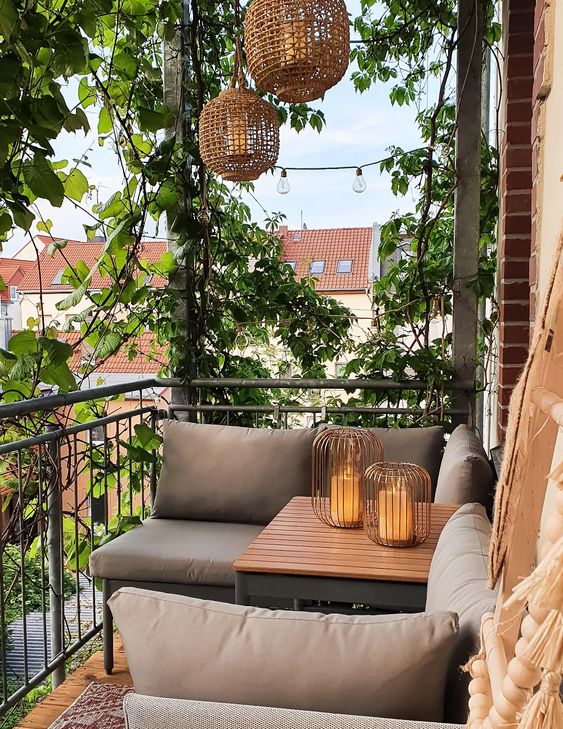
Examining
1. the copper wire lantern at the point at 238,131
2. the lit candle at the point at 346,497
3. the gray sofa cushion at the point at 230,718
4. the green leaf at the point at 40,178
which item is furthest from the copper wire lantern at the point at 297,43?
the gray sofa cushion at the point at 230,718

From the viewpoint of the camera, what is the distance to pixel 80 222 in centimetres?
330

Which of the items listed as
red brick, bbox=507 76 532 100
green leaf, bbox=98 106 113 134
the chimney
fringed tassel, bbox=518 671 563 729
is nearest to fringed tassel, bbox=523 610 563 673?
fringed tassel, bbox=518 671 563 729

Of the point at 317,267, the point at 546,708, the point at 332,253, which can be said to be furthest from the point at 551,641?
the point at 332,253

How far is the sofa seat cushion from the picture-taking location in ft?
8.04

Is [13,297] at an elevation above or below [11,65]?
below

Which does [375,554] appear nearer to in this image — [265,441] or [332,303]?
[265,441]

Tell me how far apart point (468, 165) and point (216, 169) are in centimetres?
110

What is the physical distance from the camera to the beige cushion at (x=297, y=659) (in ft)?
3.06

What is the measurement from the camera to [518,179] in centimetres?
266

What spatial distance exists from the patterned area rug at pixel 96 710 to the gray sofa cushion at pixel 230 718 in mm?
1258

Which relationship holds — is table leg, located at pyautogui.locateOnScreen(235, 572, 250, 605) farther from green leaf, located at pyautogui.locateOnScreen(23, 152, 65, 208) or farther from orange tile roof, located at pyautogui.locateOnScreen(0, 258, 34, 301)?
orange tile roof, located at pyautogui.locateOnScreen(0, 258, 34, 301)

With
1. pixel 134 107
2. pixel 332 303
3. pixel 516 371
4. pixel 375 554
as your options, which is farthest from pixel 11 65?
pixel 332 303

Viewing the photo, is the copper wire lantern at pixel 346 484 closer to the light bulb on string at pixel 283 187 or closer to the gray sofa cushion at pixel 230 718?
the gray sofa cushion at pixel 230 718

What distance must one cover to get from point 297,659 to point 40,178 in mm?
1792
